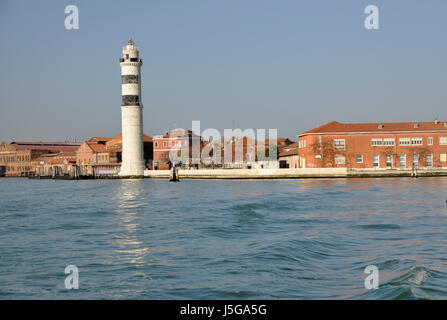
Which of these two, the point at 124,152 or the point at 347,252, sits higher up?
the point at 124,152

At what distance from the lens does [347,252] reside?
9.95 m

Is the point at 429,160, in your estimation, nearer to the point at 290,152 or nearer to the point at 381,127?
the point at 381,127

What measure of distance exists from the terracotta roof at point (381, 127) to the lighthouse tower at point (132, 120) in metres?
20.2

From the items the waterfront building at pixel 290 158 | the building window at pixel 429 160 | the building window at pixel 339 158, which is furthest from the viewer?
the waterfront building at pixel 290 158

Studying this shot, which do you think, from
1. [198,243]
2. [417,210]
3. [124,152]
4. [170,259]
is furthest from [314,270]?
[124,152]

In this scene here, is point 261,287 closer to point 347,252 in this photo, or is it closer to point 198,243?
point 347,252

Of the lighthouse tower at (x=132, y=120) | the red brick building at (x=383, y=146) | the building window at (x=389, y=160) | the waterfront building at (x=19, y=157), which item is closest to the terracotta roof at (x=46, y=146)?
the waterfront building at (x=19, y=157)

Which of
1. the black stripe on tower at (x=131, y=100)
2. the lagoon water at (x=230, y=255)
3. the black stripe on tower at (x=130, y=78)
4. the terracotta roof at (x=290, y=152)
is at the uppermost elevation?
the black stripe on tower at (x=130, y=78)

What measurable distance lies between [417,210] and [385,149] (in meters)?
33.6

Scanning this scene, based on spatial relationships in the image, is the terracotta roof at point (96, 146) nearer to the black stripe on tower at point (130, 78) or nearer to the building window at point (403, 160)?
the black stripe on tower at point (130, 78)

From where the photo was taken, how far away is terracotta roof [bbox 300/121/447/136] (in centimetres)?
5031

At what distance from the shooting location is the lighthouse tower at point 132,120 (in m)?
60.4

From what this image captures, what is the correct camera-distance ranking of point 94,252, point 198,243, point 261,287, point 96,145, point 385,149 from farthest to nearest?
point 96,145
point 385,149
point 198,243
point 94,252
point 261,287
